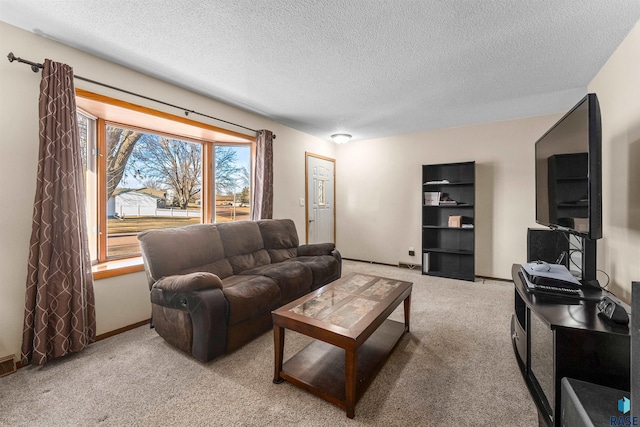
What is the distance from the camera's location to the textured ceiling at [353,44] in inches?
69.3

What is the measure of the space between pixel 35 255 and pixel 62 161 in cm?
71

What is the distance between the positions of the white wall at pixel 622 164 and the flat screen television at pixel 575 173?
0.51 meters

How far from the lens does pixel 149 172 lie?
311 cm

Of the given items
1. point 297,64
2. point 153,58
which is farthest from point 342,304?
point 153,58

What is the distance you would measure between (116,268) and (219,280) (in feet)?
3.73

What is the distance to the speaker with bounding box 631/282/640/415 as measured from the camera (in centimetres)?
71

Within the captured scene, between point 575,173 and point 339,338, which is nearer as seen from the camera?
point 339,338

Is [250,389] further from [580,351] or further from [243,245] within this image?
[580,351]

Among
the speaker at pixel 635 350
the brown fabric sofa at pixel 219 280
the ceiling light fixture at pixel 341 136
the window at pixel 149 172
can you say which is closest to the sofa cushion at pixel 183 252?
the brown fabric sofa at pixel 219 280

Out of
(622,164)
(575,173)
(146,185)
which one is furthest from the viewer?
(146,185)

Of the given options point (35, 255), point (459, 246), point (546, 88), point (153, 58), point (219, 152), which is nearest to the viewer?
point (35, 255)

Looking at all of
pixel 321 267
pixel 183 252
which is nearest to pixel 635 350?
pixel 321 267

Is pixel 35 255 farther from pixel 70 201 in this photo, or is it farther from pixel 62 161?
pixel 62 161

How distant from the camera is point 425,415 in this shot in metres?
1.48
